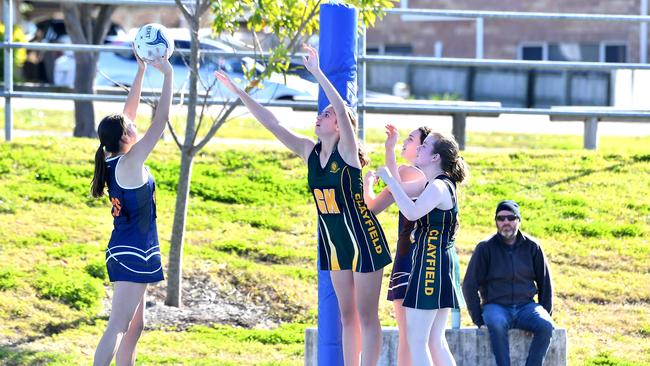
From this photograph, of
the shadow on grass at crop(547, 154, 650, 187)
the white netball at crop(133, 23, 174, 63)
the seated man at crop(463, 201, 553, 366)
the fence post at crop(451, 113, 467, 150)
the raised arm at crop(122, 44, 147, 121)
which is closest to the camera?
the white netball at crop(133, 23, 174, 63)

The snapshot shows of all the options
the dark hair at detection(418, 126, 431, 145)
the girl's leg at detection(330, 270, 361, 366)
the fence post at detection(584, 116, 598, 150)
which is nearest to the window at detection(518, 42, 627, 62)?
the fence post at detection(584, 116, 598, 150)

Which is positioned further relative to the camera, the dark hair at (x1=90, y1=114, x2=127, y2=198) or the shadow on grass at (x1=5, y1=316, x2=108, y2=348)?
the shadow on grass at (x1=5, y1=316, x2=108, y2=348)

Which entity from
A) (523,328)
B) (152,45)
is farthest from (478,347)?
(152,45)

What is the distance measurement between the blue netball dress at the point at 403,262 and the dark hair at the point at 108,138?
5.56 ft

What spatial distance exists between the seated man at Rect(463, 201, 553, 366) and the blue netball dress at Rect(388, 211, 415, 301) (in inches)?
39.9

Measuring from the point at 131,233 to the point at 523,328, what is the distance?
8.88 feet

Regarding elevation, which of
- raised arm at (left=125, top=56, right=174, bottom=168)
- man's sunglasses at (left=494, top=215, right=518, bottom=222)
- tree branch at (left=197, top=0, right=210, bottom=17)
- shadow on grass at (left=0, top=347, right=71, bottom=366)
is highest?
tree branch at (left=197, top=0, right=210, bottom=17)

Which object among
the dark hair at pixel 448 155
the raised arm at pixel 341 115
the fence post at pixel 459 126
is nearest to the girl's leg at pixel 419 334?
the dark hair at pixel 448 155

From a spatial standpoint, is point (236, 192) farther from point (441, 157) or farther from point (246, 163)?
point (441, 157)

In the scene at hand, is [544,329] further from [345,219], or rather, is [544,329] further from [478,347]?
[345,219]

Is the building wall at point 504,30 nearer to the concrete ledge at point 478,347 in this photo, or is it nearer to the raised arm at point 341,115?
the concrete ledge at point 478,347

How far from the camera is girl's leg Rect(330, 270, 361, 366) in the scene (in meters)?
6.68

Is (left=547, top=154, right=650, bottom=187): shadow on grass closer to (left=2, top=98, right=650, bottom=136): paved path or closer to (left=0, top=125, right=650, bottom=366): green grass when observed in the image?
(left=0, top=125, right=650, bottom=366): green grass

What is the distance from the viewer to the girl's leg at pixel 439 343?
6602mm
